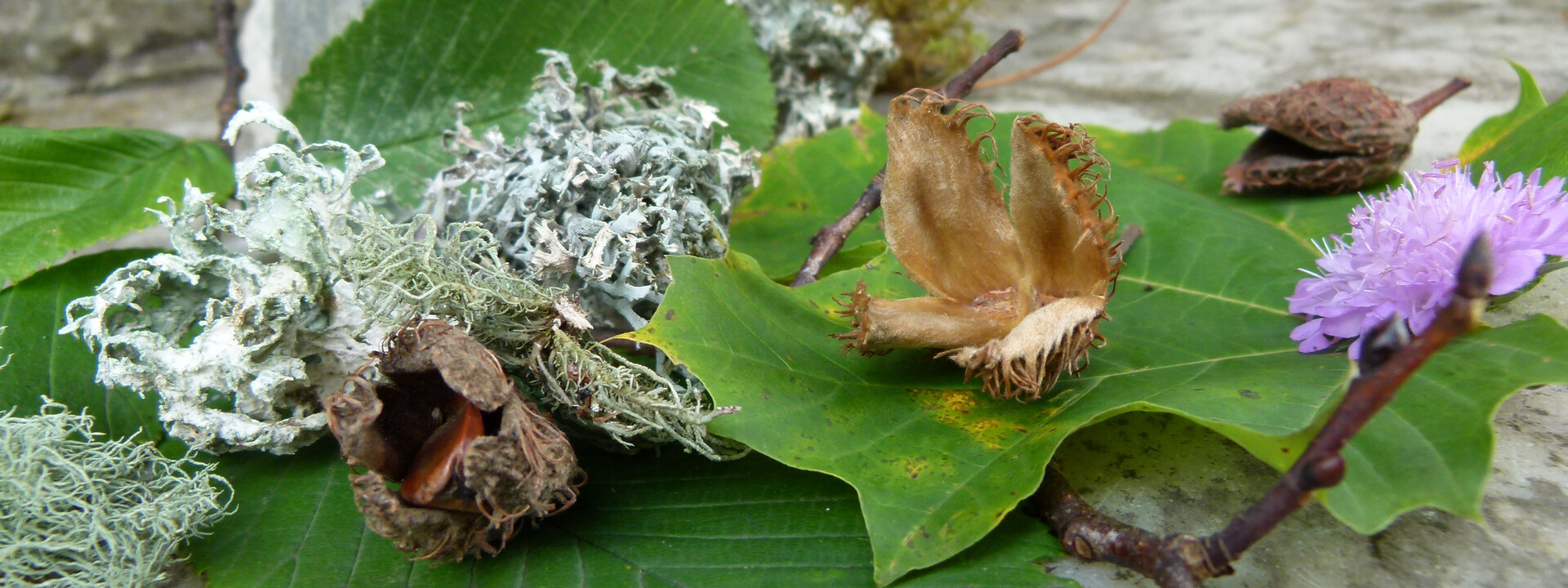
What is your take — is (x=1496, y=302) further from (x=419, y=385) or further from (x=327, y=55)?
(x=327, y=55)

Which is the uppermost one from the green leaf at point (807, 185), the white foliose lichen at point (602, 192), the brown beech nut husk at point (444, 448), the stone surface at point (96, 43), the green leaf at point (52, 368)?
the white foliose lichen at point (602, 192)

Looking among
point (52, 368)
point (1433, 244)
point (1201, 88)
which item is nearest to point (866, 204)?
point (1433, 244)

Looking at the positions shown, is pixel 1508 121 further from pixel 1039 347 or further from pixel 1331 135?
pixel 1039 347

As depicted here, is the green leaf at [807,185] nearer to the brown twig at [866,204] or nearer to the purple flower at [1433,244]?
the brown twig at [866,204]

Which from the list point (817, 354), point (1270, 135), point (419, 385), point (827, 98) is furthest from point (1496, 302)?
point (827, 98)

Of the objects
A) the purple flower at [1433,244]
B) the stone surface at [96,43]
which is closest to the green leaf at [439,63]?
the purple flower at [1433,244]

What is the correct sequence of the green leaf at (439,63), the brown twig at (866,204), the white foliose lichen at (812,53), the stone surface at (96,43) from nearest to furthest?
the brown twig at (866,204)
the green leaf at (439,63)
the white foliose lichen at (812,53)
the stone surface at (96,43)
